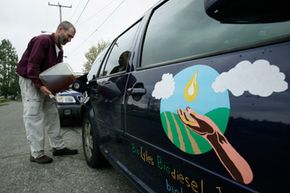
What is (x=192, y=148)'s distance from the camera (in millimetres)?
1145

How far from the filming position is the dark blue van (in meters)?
0.82

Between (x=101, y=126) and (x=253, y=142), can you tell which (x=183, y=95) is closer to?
(x=253, y=142)

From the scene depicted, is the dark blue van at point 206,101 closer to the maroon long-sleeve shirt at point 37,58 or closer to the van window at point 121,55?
the van window at point 121,55

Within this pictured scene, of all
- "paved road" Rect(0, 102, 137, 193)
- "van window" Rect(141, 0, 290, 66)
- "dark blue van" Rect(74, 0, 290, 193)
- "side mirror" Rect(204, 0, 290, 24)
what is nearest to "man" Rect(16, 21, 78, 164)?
"paved road" Rect(0, 102, 137, 193)

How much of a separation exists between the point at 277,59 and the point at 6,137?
569cm

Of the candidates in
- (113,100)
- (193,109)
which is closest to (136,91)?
(113,100)

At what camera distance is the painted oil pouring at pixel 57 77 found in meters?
3.33

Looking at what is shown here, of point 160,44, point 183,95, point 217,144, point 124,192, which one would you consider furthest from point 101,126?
point 217,144

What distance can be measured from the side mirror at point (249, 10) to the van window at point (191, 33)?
0.04m

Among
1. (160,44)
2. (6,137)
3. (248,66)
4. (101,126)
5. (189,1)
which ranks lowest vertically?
(6,137)

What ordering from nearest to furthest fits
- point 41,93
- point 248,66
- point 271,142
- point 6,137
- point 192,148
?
point 271,142, point 248,66, point 192,148, point 41,93, point 6,137

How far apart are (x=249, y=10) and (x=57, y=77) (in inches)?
115

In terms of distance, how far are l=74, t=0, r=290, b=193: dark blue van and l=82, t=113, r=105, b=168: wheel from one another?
964 mm

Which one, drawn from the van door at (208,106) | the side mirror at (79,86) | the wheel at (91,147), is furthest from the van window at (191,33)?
the side mirror at (79,86)
